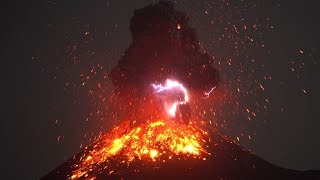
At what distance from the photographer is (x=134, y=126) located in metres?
60.2

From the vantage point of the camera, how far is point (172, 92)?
58.0 m

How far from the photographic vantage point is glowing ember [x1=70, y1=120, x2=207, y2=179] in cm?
5212

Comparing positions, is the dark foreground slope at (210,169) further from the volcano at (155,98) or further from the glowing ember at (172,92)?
the glowing ember at (172,92)

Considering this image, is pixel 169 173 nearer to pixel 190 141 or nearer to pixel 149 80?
pixel 190 141

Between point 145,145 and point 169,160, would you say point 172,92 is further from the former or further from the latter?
point 169,160

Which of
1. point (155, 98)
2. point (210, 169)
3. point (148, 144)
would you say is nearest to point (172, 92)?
point (155, 98)

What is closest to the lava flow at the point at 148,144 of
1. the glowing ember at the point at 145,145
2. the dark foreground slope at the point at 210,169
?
the glowing ember at the point at 145,145

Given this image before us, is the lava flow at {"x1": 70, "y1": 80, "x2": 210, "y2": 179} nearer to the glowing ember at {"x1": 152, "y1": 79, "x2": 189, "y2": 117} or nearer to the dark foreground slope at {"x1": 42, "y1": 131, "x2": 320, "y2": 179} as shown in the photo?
the glowing ember at {"x1": 152, "y1": 79, "x2": 189, "y2": 117}

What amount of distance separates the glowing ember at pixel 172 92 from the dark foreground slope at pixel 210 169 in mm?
6318

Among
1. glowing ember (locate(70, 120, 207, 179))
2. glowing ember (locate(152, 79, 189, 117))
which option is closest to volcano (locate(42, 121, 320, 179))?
glowing ember (locate(70, 120, 207, 179))

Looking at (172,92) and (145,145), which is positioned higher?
(172,92)

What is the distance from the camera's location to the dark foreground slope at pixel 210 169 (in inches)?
1880

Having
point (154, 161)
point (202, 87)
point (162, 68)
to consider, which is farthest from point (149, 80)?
point (154, 161)

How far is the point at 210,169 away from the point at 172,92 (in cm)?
1206
